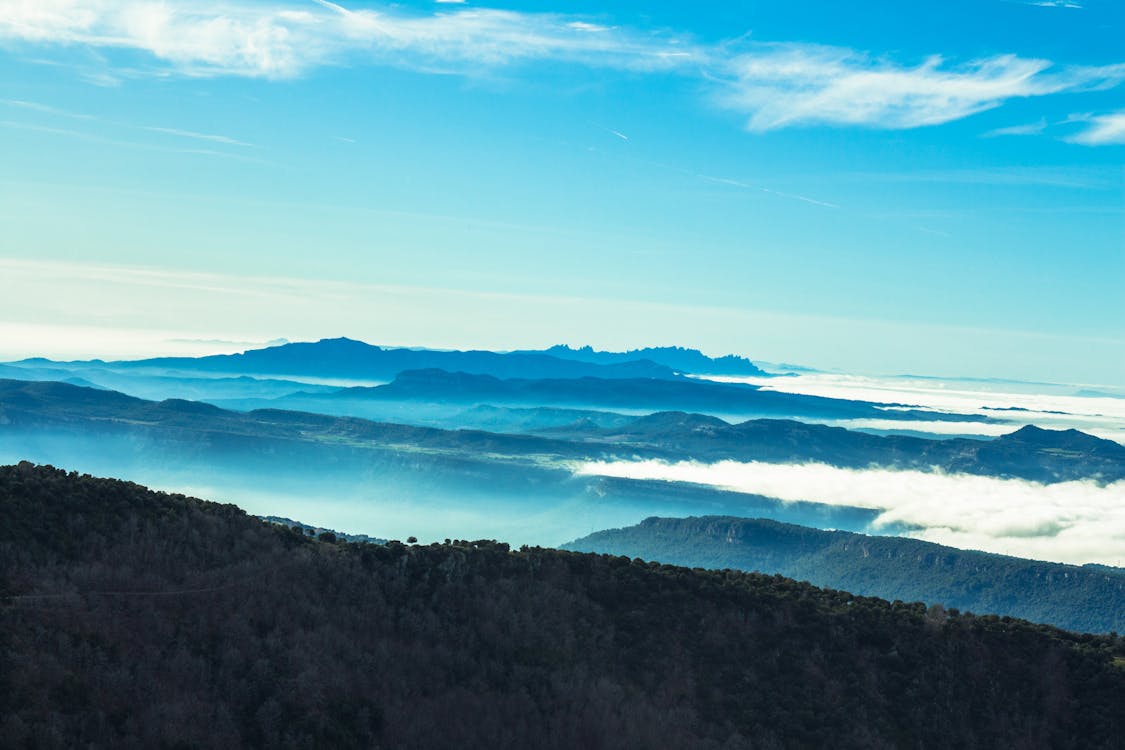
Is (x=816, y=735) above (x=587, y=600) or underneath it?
underneath

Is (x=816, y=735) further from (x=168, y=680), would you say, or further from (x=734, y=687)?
(x=168, y=680)

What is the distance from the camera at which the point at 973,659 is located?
5128 centimetres

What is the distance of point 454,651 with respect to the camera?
148ft

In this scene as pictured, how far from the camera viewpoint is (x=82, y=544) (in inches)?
1775

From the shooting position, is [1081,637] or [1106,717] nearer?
[1106,717]

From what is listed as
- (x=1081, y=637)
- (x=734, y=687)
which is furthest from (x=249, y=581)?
(x=1081, y=637)

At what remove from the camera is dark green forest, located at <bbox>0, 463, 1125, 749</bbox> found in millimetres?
35844

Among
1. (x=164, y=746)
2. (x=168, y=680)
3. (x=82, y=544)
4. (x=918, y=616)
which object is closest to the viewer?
(x=164, y=746)

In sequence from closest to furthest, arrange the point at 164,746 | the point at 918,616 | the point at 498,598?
the point at 164,746
the point at 498,598
the point at 918,616

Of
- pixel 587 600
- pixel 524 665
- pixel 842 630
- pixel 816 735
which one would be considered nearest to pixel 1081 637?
pixel 842 630

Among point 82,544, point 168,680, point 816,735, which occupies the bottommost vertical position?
point 816,735

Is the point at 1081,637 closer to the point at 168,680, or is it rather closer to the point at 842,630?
the point at 842,630

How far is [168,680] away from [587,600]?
22.0 m

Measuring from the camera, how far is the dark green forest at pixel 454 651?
35844 mm
